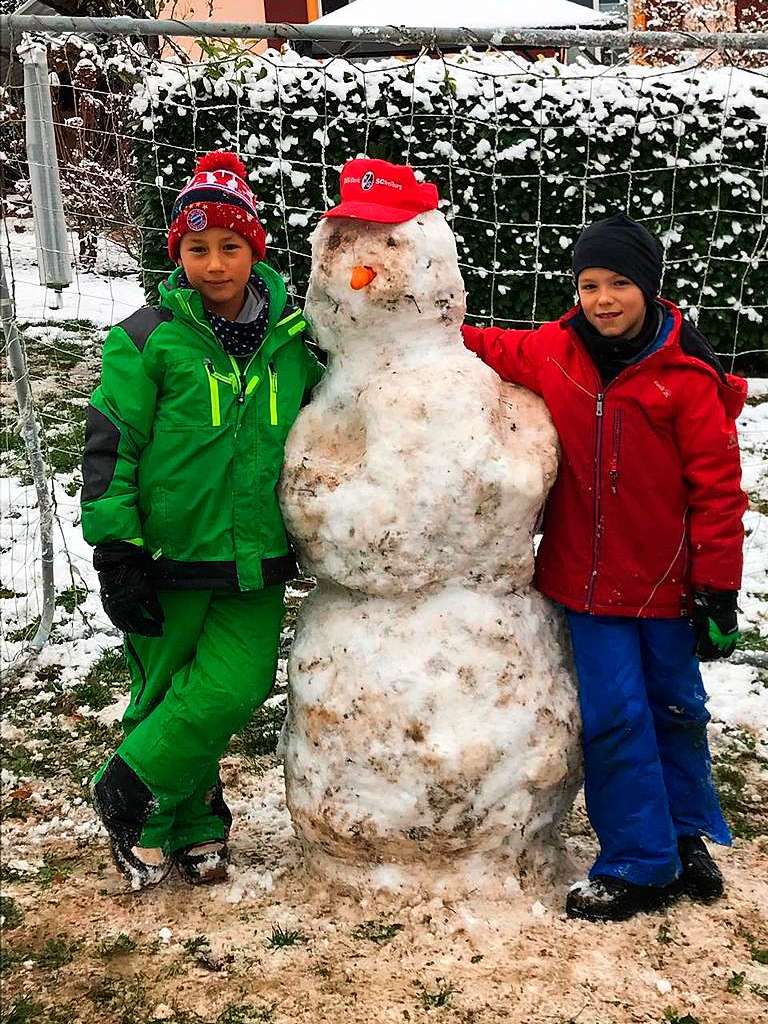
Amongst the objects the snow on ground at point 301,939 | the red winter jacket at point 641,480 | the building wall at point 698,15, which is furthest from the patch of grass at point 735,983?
the building wall at point 698,15

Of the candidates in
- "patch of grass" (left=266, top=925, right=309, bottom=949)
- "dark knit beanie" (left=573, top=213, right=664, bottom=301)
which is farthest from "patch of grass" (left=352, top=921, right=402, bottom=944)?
"dark knit beanie" (left=573, top=213, right=664, bottom=301)

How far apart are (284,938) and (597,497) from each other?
1.31 meters

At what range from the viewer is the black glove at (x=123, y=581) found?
2557 millimetres

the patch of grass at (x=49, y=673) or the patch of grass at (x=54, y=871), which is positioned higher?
the patch of grass at (x=54, y=871)

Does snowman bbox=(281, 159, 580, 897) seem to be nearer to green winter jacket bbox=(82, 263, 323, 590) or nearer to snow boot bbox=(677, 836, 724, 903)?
green winter jacket bbox=(82, 263, 323, 590)

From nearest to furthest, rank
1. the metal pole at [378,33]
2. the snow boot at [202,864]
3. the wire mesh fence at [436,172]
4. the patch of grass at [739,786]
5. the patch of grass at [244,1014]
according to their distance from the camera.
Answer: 1. the patch of grass at [244,1014]
2. the snow boot at [202,864]
3. the patch of grass at [739,786]
4. the metal pole at [378,33]
5. the wire mesh fence at [436,172]

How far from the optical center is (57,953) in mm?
2629

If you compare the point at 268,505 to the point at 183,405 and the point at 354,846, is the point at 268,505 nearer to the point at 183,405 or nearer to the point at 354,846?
the point at 183,405

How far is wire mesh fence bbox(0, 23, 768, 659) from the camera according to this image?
237 inches

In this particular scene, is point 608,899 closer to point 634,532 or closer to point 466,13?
point 634,532

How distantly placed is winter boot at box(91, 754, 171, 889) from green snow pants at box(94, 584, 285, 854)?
0.07 feet

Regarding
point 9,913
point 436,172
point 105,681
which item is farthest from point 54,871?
point 436,172

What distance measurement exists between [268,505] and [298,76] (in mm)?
4625

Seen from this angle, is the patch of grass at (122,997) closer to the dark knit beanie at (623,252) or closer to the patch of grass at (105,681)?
the patch of grass at (105,681)
